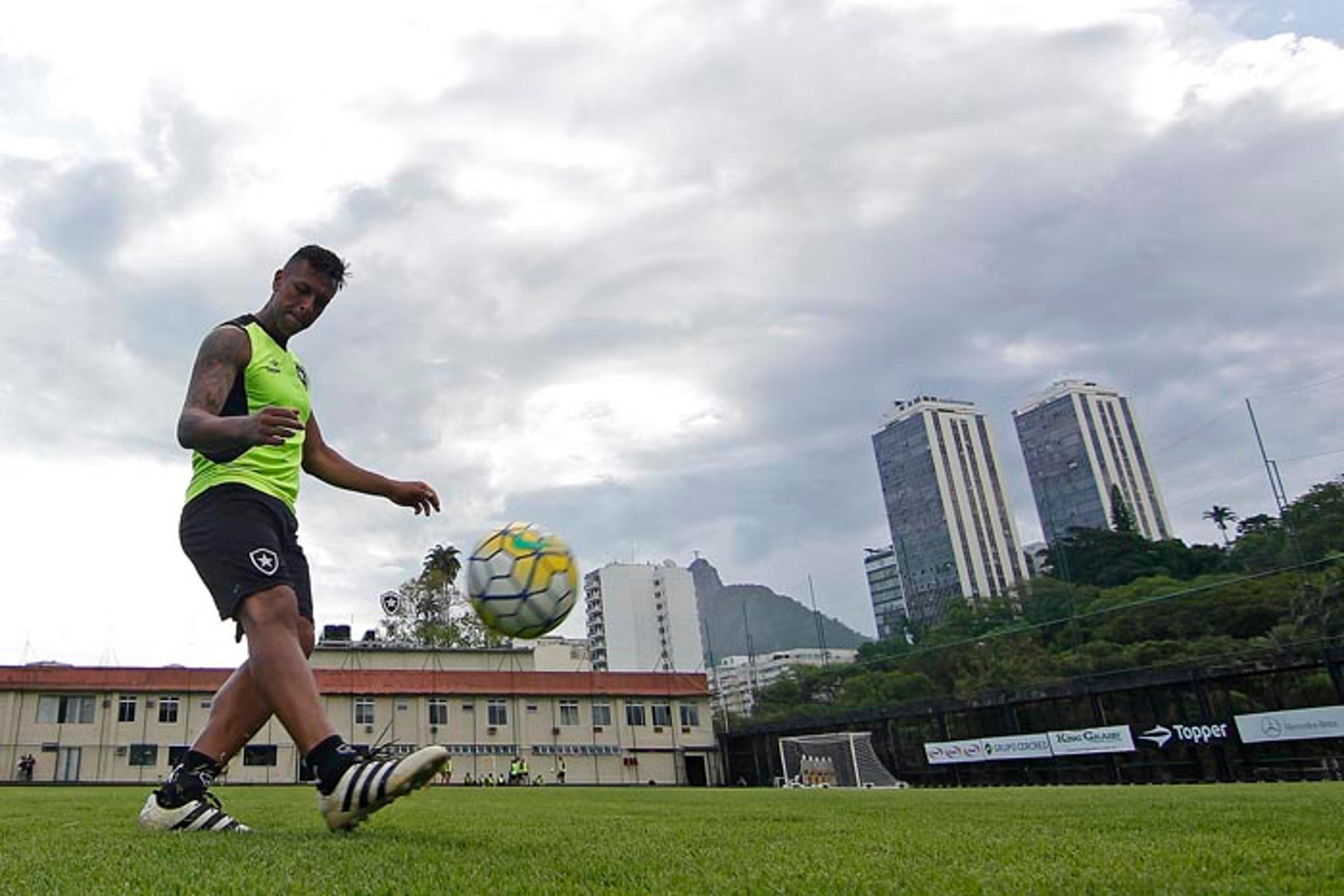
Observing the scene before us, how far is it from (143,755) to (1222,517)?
38.5m

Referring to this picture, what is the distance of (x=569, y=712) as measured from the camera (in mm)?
40312

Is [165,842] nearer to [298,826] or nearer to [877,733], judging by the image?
[298,826]

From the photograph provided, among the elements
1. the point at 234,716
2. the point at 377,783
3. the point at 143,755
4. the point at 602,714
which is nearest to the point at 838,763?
the point at 602,714

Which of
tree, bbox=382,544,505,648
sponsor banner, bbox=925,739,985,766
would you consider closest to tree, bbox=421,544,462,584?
tree, bbox=382,544,505,648

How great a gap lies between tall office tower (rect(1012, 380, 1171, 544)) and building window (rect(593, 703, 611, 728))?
92.6 feet

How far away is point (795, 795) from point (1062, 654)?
68.2 feet

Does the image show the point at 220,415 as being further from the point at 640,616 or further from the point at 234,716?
the point at 640,616

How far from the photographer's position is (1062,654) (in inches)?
1005

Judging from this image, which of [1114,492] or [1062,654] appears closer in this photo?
[1062,654]

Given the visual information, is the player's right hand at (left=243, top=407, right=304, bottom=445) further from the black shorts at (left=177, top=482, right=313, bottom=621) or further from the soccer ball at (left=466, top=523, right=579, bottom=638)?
the soccer ball at (left=466, top=523, right=579, bottom=638)

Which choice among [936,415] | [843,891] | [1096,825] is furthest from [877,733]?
[936,415]

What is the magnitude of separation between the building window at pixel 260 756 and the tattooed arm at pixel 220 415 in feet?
117

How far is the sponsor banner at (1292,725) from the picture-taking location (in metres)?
17.5

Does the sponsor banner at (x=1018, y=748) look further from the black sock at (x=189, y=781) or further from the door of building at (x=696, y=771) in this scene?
the black sock at (x=189, y=781)
